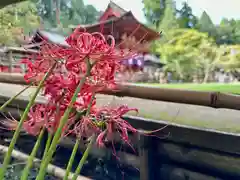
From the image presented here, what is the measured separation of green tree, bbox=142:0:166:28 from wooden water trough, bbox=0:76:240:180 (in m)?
15.0

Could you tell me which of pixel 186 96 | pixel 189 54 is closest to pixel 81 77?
pixel 186 96

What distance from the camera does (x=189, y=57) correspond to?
516 inches

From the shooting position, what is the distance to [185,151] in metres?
1.47

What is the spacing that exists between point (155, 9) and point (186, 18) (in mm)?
1896

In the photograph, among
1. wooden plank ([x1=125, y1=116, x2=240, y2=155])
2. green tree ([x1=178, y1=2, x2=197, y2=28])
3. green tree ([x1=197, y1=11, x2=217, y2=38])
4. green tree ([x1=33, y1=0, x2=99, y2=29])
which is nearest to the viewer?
wooden plank ([x1=125, y1=116, x2=240, y2=155])

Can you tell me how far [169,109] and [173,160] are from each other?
1.07 ft

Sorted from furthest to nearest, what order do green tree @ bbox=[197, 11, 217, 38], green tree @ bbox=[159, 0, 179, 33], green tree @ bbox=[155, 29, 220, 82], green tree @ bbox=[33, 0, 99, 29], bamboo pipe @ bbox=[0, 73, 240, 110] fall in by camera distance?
green tree @ bbox=[33, 0, 99, 29], green tree @ bbox=[197, 11, 217, 38], green tree @ bbox=[159, 0, 179, 33], green tree @ bbox=[155, 29, 220, 82], bamboo pipe @ bbox=[0, 73, 240, 110]

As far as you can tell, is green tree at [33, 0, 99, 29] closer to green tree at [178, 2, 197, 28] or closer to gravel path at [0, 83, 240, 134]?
green tree at [178, 2, 197, 28]

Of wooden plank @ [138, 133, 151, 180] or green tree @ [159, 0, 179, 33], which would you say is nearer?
wooden plank @ [138, 133, 151, 180]

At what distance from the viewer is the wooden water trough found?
1194 mm

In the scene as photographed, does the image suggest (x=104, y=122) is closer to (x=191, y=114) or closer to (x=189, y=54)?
(x=191, y=114)

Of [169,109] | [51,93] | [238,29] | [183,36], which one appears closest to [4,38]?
[183,36]

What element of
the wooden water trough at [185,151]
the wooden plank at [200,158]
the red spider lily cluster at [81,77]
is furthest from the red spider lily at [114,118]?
the wooden plank at [200,158]

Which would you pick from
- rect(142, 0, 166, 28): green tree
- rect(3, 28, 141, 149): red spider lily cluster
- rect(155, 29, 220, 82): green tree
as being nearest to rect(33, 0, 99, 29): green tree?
rect(142, 0, 166, 28): green tree
